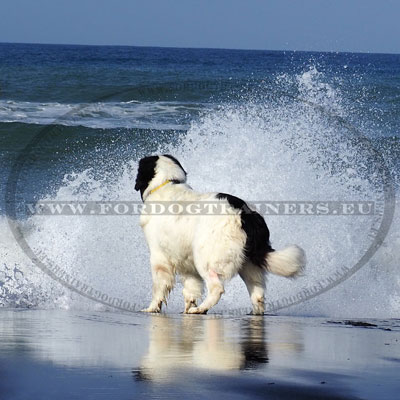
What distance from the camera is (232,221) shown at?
6.55 metres

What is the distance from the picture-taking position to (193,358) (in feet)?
15.1

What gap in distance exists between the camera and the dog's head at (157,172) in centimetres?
723

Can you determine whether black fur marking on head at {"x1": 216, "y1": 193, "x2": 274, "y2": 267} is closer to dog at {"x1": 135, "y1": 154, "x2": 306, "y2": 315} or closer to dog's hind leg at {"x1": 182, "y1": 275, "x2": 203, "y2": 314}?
dog at {"x1": 135, "y1": 154, "x2": 306, "y2": 315}

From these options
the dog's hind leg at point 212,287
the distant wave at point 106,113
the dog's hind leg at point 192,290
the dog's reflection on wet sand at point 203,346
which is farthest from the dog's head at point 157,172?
the distant wave at point 106,113

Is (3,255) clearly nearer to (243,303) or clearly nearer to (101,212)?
(101,212)

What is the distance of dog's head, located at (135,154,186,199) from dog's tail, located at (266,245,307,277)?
3.83ft

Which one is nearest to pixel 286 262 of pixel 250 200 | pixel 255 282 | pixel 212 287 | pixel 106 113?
pixel 255 282

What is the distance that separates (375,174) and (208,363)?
920 centimetres

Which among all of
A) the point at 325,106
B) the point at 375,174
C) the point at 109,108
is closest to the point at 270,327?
the point at 375,174

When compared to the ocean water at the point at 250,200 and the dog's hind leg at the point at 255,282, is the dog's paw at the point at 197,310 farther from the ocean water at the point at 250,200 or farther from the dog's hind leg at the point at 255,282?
the ocean water at the point at 250,200

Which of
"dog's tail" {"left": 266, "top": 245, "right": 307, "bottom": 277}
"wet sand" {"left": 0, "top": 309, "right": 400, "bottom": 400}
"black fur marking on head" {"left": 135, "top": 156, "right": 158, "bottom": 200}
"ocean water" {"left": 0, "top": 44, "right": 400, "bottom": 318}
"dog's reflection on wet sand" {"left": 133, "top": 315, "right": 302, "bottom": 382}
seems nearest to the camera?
"wet sand" {"left": 0, "top": 309, "right": 400, "bottom": 400}

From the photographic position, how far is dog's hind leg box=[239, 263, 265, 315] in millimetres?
6848

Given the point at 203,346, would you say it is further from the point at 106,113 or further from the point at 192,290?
the point at 106,113

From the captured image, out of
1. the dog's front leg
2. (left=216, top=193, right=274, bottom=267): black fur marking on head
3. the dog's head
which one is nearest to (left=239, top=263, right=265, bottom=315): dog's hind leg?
(left=216, top=193, right=274, bottom=267): black fur marking on head
